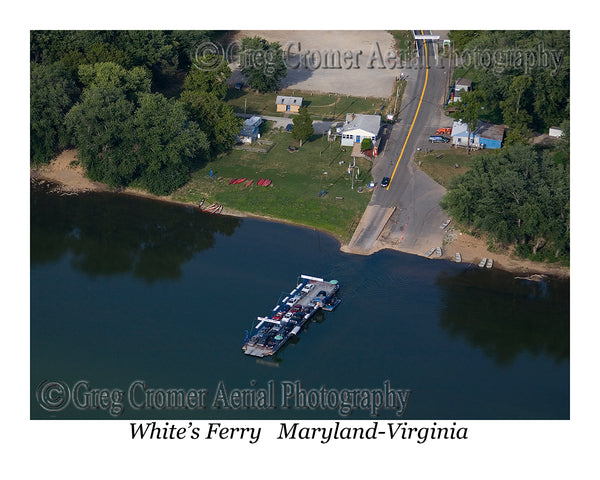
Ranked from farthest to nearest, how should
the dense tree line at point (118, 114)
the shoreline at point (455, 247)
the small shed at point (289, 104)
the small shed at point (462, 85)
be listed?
the small shed at point (462, 85), the small shed at point (289, 104), the dense tree line at point (118, 114), the shoreline at point (455, 247)

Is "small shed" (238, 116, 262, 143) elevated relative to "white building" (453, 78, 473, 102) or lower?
lower

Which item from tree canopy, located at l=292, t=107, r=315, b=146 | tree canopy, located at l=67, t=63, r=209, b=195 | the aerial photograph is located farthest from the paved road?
tree canopy, located at l=67, t=63, r=209, b=195

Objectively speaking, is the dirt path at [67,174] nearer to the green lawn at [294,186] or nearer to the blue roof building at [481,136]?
the green lawn at [294,186]

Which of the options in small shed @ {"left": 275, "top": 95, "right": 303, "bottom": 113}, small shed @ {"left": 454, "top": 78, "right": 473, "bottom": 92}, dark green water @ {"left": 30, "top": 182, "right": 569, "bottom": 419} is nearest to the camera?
dark green water @ {"left": 30, "top": 182, "right": 569, "bottom": 419}

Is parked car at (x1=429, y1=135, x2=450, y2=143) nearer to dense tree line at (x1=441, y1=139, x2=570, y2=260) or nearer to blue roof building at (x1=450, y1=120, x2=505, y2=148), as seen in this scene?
blue roof building at (x1=450, y1=120, x2=505, y2=148)

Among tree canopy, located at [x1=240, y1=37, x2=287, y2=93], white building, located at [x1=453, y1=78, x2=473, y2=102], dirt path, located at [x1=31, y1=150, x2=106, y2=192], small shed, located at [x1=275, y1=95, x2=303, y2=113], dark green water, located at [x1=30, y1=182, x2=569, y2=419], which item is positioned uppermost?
tree canopy, located at [x1=240, y1=37, x2=287, y2=93]

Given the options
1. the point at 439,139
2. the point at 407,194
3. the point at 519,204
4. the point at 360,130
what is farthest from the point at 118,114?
the point at 519,204

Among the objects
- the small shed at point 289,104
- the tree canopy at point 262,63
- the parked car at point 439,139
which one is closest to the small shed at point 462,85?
the parked car at point 439,139

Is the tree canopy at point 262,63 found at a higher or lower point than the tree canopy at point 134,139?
higher
